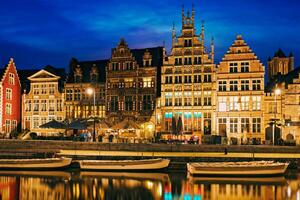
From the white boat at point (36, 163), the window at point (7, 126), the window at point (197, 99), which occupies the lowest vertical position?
the white boat at point (36, 163)

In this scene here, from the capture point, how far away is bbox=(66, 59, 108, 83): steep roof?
202 feet

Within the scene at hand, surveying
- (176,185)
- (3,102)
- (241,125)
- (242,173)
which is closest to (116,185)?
(176,185)

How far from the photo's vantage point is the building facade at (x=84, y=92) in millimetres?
60719

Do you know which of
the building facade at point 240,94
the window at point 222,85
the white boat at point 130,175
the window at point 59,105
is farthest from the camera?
the window at point 59,105

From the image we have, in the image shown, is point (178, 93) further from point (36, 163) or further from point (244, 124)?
point (36, 163)

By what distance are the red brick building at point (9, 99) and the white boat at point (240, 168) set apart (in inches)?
1287

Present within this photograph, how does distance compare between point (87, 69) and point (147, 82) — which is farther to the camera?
point (87, 69)

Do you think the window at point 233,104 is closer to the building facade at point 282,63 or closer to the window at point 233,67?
the window at point 233,67

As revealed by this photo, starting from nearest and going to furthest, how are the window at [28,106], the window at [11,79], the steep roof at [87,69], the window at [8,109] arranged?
the steep roof at [87,69] < the window at [8,109] < the window at [28,106] < the window at [11,79]

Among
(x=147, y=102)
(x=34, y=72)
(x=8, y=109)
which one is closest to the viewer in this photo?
(x=147, y=102)

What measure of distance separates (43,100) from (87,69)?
7.32 metres

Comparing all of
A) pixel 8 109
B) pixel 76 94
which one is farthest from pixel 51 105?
pixel 8 109

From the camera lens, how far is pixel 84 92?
201ft

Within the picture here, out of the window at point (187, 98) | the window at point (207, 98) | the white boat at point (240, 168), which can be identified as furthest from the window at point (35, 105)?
the white boat at point (240, 168)
